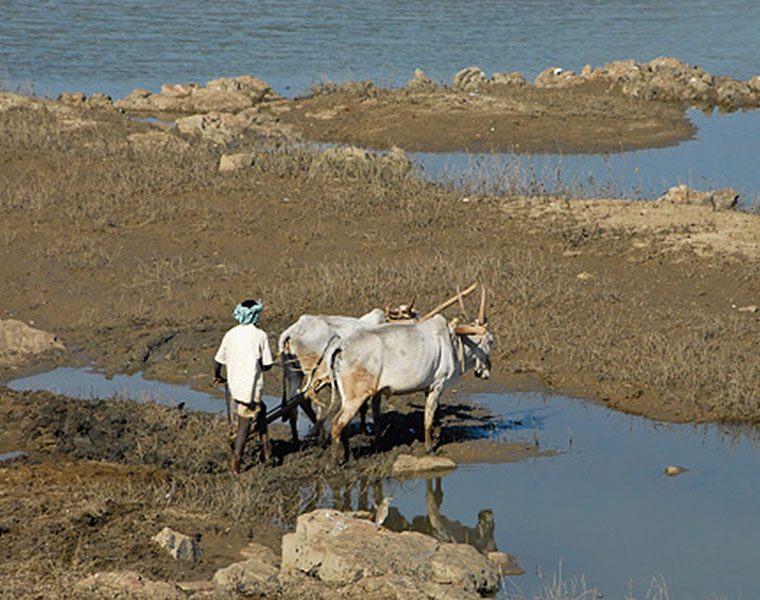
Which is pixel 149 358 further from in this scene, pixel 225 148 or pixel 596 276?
pixel 225 148

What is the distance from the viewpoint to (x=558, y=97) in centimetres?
2855

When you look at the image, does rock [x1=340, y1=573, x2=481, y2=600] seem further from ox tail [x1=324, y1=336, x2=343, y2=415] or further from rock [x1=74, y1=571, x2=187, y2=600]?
ox tail [x1=324, y1=336, x2=343, y2=415]

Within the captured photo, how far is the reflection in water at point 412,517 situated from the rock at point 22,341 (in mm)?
4725

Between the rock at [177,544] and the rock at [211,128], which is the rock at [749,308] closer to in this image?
the rock at [177,544]

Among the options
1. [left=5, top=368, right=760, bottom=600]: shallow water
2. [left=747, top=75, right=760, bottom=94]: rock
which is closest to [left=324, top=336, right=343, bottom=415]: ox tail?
[left=5, top=368, right=760, bottom=600]: shallow water

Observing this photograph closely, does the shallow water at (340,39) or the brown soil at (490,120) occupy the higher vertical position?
the shallow water at (340,39)

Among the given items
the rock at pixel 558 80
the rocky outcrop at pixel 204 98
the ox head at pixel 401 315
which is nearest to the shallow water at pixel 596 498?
the ox head at pixel 401 315

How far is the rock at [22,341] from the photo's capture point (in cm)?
1292

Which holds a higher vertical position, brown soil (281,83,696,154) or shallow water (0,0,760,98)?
shallow water (0,0,760,98)

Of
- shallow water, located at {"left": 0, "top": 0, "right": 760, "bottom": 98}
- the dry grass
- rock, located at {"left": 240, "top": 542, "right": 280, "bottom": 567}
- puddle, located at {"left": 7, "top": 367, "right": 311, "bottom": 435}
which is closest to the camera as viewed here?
rock, located at {"left": 240, "top": 542, "right": 280, "bottom": 567}

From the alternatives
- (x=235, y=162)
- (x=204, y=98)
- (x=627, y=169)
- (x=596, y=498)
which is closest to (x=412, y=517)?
(x=596, y=498)

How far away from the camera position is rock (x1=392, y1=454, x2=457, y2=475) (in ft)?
33.5

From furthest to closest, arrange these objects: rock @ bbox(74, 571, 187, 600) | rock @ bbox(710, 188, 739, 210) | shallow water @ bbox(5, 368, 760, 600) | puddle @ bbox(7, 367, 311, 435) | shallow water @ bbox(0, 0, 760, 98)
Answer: shallow water @ bbox(0, 0, 760, 98), rock @ bbox(710, 188, 739, 210), puddle @ bbox(7, 367, 311, 435), shallow water @ bbox(5, 368, 760, 600), rock @ bbox(74, 571, 187, 600)

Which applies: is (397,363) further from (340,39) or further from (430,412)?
(340,39)
